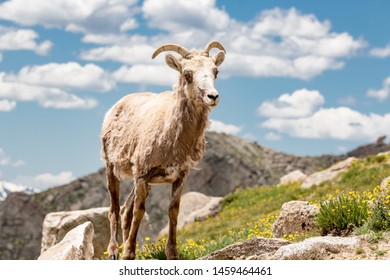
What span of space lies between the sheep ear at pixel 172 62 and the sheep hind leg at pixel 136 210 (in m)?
2.24

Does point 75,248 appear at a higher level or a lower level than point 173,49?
A: lower

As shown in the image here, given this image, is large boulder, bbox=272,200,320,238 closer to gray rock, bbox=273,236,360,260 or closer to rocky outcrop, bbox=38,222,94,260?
gray rock, bbox=273,236,360,260

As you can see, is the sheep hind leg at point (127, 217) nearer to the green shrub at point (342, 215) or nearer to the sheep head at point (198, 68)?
the sheep head at point (198, 68)

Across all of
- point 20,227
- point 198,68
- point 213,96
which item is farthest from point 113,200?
point 20,227

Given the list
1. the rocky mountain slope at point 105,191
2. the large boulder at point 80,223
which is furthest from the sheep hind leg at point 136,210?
the rocky mountain slope at point 105,191

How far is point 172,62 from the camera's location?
1172 centimetres

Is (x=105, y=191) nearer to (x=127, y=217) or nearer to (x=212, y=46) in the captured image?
(x=127, y=217)

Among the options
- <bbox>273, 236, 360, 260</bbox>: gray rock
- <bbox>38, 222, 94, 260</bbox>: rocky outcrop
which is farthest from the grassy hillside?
<bbox>273, 236, 360, 260</bbox>: gray rock

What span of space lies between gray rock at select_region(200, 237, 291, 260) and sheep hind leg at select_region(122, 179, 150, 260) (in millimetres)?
1502

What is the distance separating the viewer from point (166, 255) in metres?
12.3

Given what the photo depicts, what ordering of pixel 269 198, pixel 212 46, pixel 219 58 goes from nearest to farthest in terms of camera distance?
pixel 219 58
pixel 212 46
pixel 269 198

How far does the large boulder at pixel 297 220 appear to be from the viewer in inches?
566

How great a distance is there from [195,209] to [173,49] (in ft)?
91.6
